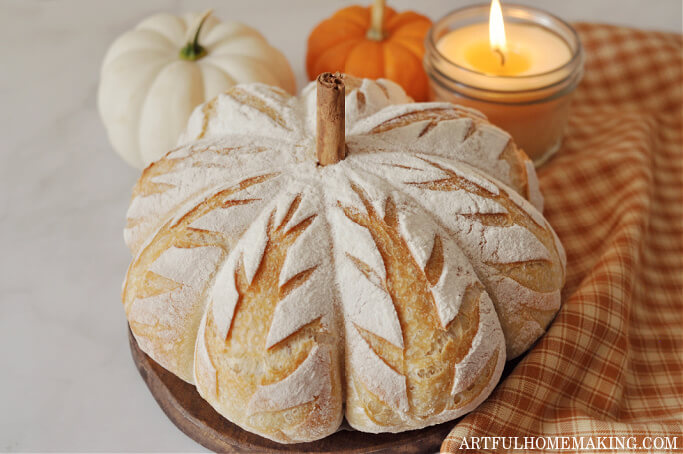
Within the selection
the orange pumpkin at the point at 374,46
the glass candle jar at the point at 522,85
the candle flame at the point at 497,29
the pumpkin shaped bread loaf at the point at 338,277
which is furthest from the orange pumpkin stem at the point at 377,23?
the pumpkin shaped bread loaf at the point at 338,277

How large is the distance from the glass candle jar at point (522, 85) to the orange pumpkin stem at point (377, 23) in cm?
15

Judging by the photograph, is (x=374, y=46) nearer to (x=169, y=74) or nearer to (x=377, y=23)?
(x=377, y=23)

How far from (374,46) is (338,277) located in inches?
37.3

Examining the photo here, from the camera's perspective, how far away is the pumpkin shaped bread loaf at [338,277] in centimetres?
107

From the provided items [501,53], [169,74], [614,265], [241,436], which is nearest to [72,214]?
[169,74]

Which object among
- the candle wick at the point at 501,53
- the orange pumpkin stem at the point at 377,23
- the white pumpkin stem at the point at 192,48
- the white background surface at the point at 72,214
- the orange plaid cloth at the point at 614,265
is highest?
the white pumpkin stem at the point at 192,48

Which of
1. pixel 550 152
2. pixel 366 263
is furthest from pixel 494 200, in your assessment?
pixel 550 152

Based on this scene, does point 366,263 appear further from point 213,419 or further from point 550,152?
point 550,152

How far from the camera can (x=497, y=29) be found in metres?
1.64

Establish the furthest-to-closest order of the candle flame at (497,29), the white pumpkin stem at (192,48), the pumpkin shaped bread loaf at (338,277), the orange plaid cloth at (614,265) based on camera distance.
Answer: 1. the white pumpkin stem at (192,48)
2. the candle flame at (497,29)
3. the orange plaid cloth at (614,265)
4. the pumpkin shaped bread loaf at (338,277)

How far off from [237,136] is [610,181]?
94 cm

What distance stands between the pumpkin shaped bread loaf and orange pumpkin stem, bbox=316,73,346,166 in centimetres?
2

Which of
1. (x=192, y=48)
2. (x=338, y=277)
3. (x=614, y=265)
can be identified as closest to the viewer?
(x=338, y=277)

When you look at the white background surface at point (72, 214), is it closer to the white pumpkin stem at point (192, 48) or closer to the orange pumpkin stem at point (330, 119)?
the white pumpkin stem at point (192, 48)
